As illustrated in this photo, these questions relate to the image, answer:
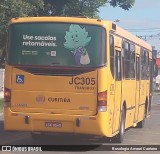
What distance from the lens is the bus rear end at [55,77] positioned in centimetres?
1180

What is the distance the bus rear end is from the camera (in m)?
11.8

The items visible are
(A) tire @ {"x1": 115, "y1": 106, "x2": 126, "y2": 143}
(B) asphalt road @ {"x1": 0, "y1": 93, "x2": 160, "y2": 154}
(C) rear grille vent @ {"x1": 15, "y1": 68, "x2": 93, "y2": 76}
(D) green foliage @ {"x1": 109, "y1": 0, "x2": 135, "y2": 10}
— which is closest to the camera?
(C) rear grille vent @ {"x1": 15, "y1": 68, "x2": 93, "y2": 76}

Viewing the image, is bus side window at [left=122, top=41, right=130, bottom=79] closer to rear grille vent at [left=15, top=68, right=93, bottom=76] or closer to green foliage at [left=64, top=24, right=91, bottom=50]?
green foliage at [left=64, top=24, right=91, bottom=50]

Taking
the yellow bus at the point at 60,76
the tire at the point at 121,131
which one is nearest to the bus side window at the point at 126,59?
the tire at the point at 121,131

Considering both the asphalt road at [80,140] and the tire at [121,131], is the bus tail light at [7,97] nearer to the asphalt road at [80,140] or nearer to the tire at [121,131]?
the asphalt road at [80,140]

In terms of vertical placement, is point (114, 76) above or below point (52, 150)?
above

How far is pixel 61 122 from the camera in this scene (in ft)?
38.9

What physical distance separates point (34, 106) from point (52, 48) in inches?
55.6

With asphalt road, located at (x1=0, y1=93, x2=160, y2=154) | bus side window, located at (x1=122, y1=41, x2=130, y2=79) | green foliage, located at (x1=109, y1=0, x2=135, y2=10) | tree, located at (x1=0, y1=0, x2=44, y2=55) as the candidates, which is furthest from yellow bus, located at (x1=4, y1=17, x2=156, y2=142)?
green foliage, located at (x1=109, y1=0, x2=135, y2=10)

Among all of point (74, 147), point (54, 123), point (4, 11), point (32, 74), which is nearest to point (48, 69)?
point (32, 74)

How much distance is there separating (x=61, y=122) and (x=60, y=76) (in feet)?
3.46

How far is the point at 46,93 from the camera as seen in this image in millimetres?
11977

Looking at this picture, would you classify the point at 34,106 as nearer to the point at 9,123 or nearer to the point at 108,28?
the point at 9,123

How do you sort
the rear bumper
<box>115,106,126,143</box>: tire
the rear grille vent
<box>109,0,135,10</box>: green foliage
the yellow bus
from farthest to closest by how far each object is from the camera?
<box>109,0,135,10</box>: green foliage
<box>115,106,126,143</box>: tire
the rear grille vent
the yellow bus
the rear bumper
